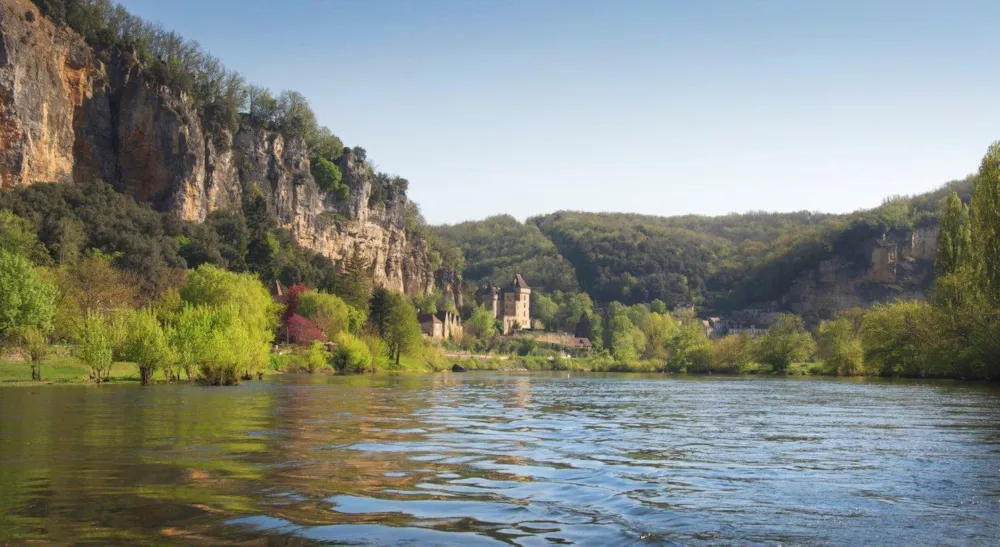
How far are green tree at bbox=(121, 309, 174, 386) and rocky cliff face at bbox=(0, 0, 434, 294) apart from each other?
5777 cm

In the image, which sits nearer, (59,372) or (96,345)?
(96,345)

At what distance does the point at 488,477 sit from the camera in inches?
658

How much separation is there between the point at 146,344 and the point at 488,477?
39.7 m

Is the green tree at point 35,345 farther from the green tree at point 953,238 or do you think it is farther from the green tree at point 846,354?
the green tree at point 846,354

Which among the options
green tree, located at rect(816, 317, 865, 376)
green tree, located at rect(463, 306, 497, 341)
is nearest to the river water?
green tree, located at rect(816, 317, 865, 376)

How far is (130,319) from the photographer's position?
53.4 metres

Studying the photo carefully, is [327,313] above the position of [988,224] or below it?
below

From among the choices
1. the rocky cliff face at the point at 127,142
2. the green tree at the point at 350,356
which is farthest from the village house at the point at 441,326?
the green tree at the point at 350,356

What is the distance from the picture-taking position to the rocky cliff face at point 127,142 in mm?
100500

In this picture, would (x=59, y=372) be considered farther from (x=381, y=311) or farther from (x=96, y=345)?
(x=381, y=311)

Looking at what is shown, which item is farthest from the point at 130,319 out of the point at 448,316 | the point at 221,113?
the point at 448,316

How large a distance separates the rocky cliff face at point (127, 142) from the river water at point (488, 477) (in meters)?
81.5

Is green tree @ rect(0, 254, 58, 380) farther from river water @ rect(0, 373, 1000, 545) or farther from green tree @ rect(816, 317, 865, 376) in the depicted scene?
green tree @ rect(816, 317, 865, 376)

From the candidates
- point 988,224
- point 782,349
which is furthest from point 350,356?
point 988,224
